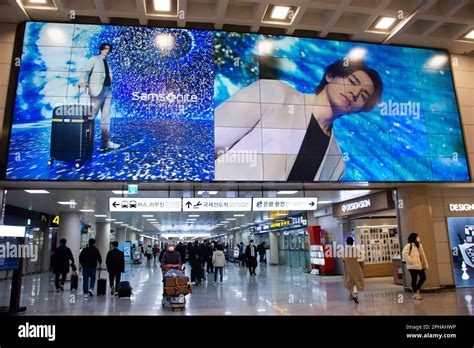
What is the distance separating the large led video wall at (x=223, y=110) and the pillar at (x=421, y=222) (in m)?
0.71

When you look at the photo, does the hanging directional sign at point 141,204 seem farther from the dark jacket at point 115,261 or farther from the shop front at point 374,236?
the shop front at point 374,236

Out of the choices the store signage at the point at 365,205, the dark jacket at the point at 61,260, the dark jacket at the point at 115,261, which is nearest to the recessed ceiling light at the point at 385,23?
the store signage at the point at 365,205

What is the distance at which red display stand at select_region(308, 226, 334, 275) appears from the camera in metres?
18.5

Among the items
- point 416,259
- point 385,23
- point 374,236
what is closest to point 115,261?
point 416,259

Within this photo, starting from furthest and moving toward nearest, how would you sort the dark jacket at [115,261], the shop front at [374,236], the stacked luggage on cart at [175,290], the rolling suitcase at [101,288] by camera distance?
1. the shop front at [374,236]
2. the rolling suitcase at [101,288]
3. the dark jacket at [115,261]
4. the stacked luggage on cart at [175,290]

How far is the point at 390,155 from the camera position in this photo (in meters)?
12.1

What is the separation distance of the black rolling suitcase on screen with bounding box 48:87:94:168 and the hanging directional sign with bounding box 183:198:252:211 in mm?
3104

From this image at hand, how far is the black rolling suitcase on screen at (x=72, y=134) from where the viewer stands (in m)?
10.4

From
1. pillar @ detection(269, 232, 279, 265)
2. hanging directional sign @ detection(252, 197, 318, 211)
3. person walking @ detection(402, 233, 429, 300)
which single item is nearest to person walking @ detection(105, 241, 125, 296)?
hanging directional sign @ detection(252, 197, 318, 211)

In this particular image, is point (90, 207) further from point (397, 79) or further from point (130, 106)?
point (397, 79)

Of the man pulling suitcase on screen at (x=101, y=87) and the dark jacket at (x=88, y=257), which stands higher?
the man pulling suitcase on screen at (x=101, y=87)
